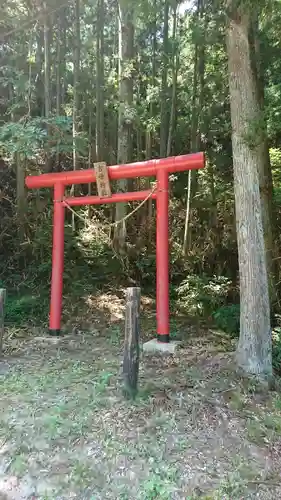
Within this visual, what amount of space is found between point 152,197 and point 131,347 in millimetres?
2401

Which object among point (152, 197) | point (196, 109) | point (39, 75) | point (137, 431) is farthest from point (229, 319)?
point (39, 75)

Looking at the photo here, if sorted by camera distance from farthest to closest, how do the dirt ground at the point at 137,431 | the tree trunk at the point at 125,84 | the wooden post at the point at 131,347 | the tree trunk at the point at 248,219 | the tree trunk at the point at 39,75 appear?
the tree trunk at the point at 39,75 → the tree trunk at the point at 125,84 → the tree trunk at the point at 248,219 → the wooden post at the point at 131,347 → the dirt ground at the point at 137,431

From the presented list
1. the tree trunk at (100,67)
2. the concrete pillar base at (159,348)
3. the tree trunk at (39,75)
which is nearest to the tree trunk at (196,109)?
the tree trunk at (100,67)

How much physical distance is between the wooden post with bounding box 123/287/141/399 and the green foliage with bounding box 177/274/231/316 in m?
3.96

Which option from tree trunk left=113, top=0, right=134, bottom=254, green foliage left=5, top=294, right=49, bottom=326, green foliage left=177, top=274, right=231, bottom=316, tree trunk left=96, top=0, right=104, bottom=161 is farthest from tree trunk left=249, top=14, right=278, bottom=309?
green foliage left=5, top=294, right=49, bottom=326

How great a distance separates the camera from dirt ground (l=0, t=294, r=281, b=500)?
269 centimetres

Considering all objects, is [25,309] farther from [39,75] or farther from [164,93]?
[164,93]

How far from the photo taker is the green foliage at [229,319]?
634 centimetres

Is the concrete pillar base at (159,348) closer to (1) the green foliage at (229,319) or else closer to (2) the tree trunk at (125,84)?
(1) the green foliage at (229,319)

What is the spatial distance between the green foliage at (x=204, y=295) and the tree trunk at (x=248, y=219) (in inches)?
124

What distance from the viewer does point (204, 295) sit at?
7559 millimetres

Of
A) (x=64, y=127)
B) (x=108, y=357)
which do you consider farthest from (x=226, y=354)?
(x=64, y=127)

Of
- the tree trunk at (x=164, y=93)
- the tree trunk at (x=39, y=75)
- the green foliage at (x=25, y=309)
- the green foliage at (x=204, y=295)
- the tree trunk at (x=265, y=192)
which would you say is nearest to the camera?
the tree trunk at (x=265, y=192)

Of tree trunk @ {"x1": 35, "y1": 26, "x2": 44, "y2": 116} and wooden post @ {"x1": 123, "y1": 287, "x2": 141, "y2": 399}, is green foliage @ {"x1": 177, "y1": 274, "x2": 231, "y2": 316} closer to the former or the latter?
wooden post @ {"x1": 123, "y1": 287, "x2": 141, "y2": 399}
